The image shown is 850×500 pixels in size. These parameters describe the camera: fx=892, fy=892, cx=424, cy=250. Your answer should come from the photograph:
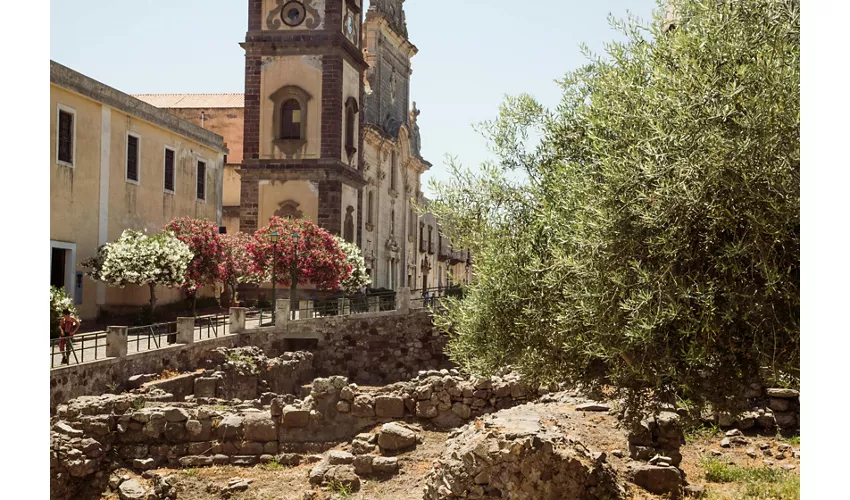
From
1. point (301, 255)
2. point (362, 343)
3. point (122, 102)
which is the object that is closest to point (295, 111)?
point (301, 255)

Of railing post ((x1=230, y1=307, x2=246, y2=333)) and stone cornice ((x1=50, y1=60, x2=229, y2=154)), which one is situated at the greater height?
stone cornice ((x1=50, y1=60, x2=229, y2=154))

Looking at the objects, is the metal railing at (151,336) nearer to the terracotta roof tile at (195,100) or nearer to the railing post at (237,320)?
the railing post at (237,320)

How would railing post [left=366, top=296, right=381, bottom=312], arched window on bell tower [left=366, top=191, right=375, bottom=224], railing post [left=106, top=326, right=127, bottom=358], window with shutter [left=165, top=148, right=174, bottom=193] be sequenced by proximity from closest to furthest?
railing post [left=106, top=326, right=127, bottom=358] → window with shutter [left=165, top=148, right=174, bottom=193] → railing post [left=366, top=296, right=381, bottom=312] → arched window on bell tower [left=366, top=191, right=375, bottom=224]

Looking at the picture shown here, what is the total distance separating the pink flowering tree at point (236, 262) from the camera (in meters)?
30.7

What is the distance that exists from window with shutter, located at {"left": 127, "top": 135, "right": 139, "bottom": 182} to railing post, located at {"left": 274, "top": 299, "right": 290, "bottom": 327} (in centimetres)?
672

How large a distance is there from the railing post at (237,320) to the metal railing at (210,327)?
0.24m

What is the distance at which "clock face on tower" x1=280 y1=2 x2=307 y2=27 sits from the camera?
3884cm

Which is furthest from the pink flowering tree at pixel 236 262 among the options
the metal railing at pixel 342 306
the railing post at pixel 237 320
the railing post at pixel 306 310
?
the railing post at pixel 237 320

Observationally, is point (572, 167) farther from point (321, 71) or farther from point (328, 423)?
point (321, 71)

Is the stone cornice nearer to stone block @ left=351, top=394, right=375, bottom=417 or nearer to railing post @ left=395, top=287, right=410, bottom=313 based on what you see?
railing post @ left=395, top=287, right=410, bottom=313

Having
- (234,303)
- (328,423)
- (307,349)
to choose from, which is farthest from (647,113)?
(234,303)

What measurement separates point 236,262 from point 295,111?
9.77 metres

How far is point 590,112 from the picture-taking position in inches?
383

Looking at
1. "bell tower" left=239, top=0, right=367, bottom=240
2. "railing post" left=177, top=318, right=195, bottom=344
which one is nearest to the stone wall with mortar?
"railing post" left=177, top=318, right=195, bottom=344
